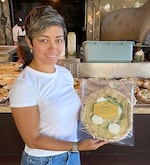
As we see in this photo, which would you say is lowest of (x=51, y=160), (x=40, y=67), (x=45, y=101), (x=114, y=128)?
(x=51, y=160)

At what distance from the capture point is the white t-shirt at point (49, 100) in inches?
31.9

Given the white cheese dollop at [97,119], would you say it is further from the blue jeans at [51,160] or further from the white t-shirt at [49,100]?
the blue jeans at [51,160]

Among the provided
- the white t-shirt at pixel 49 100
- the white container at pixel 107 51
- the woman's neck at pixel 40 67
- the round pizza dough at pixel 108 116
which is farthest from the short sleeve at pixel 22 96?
the white container at pixel 107 51

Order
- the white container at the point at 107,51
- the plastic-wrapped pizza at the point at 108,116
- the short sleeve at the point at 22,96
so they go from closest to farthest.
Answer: the short sleeve at the point at 22,96 < the plastic-wrapped pizza at the point at 108,116 < the white container at the point at 107,51

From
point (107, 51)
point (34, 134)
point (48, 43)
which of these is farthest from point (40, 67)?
point (107, 51)

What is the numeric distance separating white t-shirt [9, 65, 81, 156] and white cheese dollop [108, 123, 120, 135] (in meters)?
0.14

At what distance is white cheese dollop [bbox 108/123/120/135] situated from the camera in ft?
2.95

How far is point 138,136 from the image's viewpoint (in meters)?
1.52

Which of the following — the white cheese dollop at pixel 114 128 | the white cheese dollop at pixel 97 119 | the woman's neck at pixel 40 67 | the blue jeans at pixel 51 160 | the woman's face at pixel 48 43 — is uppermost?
the woman's face at pixel 48 43

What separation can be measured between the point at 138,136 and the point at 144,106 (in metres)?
0.22

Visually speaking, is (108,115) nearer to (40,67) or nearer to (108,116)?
(108,116)

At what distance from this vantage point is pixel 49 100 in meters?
0.86

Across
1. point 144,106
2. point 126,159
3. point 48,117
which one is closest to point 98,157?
point 126,159

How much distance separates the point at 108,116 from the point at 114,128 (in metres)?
0.06
